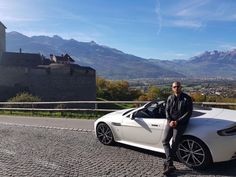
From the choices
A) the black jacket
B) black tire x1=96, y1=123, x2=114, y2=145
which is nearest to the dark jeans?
the black jacket

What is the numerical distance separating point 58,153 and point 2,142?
2675 mm

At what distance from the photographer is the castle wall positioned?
57.2 metres

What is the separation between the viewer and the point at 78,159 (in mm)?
8938

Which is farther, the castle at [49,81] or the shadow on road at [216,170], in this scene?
the castle at [49,81]

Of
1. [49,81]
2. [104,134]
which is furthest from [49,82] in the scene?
[104,134]

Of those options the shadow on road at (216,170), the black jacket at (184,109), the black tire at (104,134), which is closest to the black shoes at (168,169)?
the shadow on road at (216,170)

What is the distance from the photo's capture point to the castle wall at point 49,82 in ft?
188

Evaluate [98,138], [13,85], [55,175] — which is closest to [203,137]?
Result: [55,175]

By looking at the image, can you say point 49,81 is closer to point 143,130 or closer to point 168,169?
point 143,130

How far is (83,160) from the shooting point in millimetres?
8828

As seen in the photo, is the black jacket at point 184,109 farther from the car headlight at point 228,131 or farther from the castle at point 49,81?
the castle at point 49,81

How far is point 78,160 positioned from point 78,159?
102 millimetres

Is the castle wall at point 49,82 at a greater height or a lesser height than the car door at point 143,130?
greater

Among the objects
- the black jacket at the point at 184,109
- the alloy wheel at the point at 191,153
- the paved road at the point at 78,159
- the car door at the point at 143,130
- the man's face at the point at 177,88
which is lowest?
the paved road at the point at 78,159
